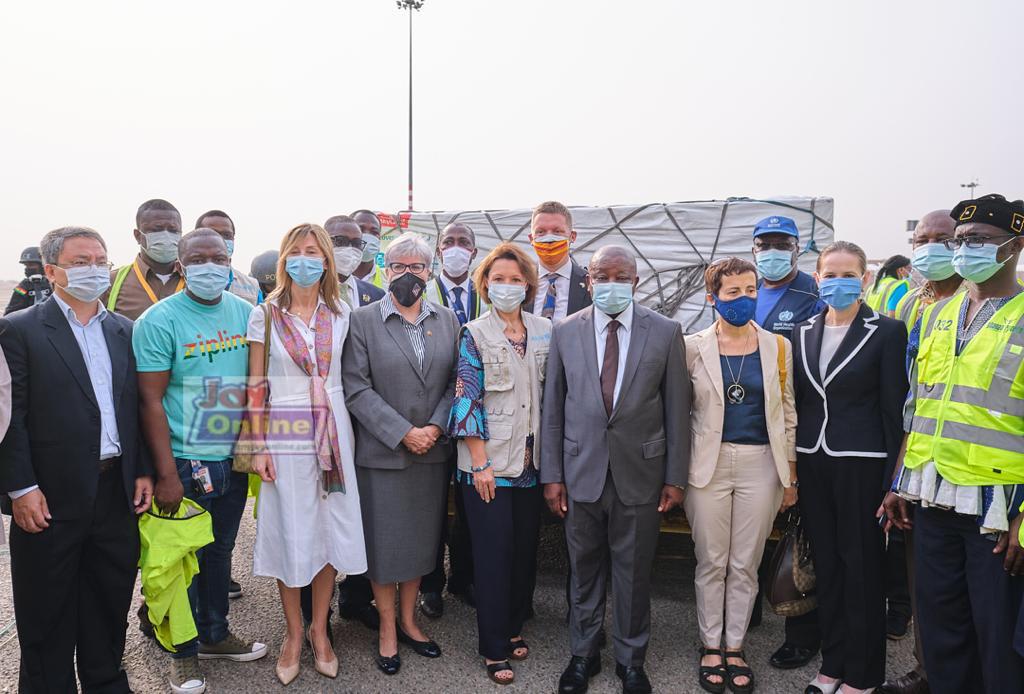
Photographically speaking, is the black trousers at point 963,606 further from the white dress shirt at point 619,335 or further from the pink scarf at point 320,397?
the pink scarf at point 320,397

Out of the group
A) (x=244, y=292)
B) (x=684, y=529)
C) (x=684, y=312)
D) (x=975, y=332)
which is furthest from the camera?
(x=684, y=312)

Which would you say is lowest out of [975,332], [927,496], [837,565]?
[837,565]

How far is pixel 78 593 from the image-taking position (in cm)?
273

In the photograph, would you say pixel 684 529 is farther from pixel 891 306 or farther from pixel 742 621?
pixel 891 306

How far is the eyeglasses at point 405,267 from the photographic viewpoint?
3168 millimetres

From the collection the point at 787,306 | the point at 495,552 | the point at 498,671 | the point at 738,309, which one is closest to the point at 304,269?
the point at 495,552

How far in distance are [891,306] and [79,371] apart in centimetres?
536

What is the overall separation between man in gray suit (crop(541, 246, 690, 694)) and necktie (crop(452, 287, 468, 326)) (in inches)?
48.2

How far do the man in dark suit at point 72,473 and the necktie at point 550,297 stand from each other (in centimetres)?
230

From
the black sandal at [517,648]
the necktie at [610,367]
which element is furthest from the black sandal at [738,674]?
the necktie at [610,367]

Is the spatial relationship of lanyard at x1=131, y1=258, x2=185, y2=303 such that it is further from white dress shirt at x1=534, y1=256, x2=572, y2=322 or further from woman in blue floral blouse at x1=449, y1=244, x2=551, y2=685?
white dress shirt at x1=534, y1=256, x2=572, y2=322

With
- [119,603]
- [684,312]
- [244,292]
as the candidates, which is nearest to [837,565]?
[119,603]

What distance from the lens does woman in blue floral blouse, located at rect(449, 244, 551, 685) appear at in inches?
120

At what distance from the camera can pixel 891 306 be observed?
4.86m
